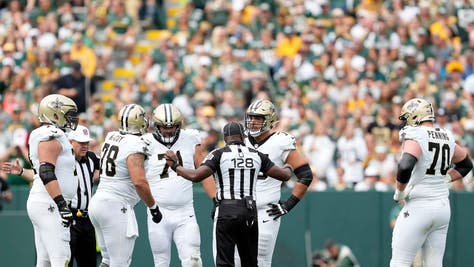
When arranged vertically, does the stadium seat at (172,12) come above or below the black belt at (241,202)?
above

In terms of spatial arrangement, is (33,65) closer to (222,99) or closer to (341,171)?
(222,99)

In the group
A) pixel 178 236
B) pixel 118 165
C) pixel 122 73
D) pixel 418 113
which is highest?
pixel 122 73

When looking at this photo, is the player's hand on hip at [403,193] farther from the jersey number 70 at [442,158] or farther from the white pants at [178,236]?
the white pants at [178,236]

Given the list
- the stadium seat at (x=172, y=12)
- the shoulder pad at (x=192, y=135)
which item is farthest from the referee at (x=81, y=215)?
the stadium seat at (x=172, y=12)

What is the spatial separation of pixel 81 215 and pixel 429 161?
333 cm


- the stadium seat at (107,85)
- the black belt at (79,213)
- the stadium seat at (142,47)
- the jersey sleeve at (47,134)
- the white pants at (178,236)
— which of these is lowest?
the white pants at (178,236)

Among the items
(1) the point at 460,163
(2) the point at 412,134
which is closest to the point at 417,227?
(2) the point at 412,134

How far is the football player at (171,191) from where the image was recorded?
10883mm

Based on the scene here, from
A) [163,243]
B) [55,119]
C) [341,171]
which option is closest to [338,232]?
[341,171]

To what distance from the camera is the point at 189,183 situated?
1107 centimetres

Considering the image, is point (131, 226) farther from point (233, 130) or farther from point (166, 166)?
point (233, 130)

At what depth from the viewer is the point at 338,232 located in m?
15.1

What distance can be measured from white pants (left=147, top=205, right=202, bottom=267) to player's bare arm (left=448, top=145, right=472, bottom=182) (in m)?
2.58

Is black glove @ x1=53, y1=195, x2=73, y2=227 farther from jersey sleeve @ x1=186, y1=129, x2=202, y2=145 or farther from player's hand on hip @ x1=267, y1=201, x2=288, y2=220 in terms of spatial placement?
player's hand on hip @ x1=267, y1=201, x2=288, y2=220
